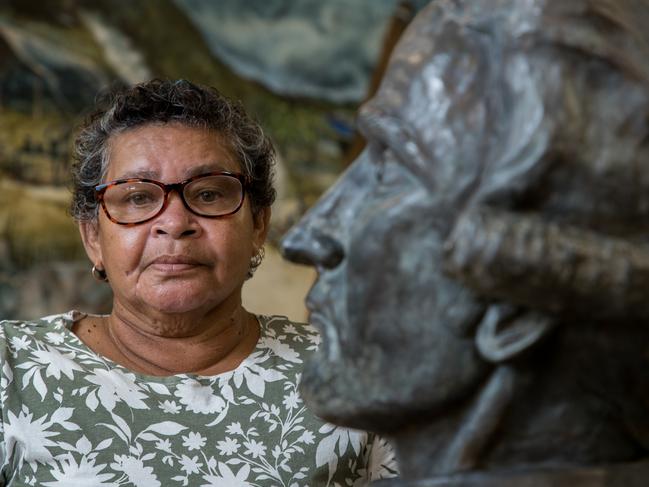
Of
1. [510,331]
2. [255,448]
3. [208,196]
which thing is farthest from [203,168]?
[510,331]

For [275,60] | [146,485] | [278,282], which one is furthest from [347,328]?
[275,60]

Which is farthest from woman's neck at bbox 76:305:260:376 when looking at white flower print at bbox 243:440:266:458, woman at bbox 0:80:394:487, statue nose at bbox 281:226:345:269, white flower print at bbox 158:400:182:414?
statue nose at bbox 281:226:345:269

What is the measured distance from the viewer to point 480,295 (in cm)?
106

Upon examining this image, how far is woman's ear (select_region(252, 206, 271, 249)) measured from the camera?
238 centimetres

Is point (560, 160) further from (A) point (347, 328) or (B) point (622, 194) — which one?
(A) point (347, 328)

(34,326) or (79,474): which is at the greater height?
(34,326)

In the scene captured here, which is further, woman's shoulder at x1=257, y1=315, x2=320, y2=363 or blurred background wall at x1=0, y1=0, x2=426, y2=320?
blurred background wall at x1=0, y1=0, x2=426, y2=320

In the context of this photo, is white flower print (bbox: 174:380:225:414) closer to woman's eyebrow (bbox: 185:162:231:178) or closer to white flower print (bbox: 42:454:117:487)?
white flower print (bbox: 42:454:117:487)

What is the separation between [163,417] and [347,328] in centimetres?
104

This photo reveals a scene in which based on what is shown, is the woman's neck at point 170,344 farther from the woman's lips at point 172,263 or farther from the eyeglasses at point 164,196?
the eyeglasses at point 164,196

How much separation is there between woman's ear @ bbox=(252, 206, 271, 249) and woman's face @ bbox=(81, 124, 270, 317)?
0.58 feet

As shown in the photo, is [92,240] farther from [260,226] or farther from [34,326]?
[260,226]

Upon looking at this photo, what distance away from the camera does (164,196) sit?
210 cm

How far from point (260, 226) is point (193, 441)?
0.58 meters
